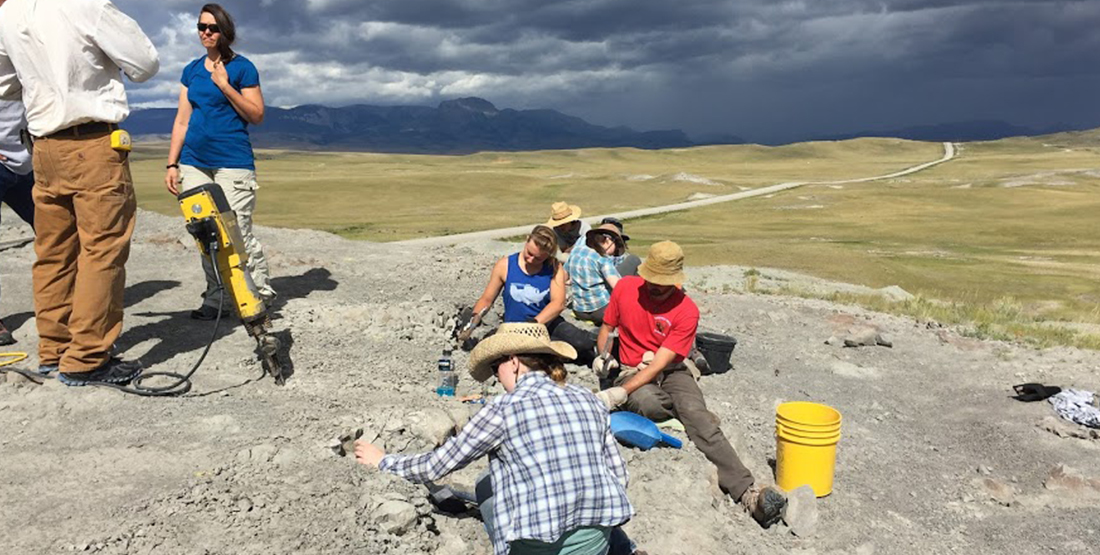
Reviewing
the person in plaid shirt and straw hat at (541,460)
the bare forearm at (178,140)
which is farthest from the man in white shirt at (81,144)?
the person in plaid shirt and straw hat at (541,460)

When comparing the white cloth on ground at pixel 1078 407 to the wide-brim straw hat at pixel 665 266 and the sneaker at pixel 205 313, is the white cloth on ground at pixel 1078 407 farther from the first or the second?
the sneaker at pixel 205 313

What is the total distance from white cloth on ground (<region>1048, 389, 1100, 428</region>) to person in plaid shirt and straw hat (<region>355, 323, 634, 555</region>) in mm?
7294

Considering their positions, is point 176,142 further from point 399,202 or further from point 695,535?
point 399,202

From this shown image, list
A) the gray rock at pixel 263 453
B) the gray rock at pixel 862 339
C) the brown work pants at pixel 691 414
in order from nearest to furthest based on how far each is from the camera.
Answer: the gray rock at pixel 263 453, the brown work pants at pixel 691 414, the gray rock at pixel 862 339

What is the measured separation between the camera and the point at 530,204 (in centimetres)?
6400

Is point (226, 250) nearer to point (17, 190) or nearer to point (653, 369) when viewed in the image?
point (17, 190)

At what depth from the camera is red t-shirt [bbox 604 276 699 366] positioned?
682 cm

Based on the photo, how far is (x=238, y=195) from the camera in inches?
291

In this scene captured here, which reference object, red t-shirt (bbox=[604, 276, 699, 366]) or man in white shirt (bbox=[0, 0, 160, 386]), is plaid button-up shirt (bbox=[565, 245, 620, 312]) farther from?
man in white shirt (bbox=[0, 0, 160, 386])

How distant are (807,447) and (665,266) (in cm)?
203

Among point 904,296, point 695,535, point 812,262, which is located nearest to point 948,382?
point 695,535

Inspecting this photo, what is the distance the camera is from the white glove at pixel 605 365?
23.7ft

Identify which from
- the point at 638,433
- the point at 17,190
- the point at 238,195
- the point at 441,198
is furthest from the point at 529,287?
the point at 441,198

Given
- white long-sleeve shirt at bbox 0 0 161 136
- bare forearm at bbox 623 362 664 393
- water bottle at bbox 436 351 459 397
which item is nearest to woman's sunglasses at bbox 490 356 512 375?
bare forearm at bbox 623 362 664 393
